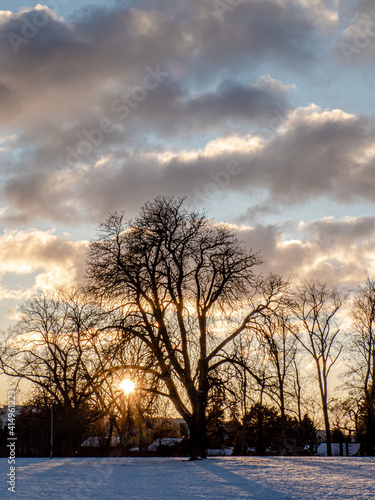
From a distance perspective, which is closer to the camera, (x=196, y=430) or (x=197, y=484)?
(x=197, y=484)

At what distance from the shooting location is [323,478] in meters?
17.2

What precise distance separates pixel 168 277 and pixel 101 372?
6.06 metres

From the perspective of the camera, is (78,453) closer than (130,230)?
No

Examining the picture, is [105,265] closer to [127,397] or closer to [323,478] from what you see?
[127,397]

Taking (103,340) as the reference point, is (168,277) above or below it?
above

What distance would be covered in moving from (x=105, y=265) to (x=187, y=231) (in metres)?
4.86

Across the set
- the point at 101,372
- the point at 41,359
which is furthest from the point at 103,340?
the point at 41,359

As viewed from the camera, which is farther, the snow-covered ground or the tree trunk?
the tree trunk

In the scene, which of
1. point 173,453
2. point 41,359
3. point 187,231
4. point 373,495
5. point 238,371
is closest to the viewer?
point 373,495

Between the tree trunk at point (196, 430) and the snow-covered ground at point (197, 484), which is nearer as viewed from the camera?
the snow-covered ground at point (197, 484)

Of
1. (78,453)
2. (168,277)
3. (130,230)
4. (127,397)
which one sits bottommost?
(78,453)

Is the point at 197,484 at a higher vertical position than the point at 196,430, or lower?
lower

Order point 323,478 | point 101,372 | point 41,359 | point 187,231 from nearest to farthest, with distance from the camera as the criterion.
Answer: point 323,478
point 101,372
point 187,231
point 41,359

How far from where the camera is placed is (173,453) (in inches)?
1585
